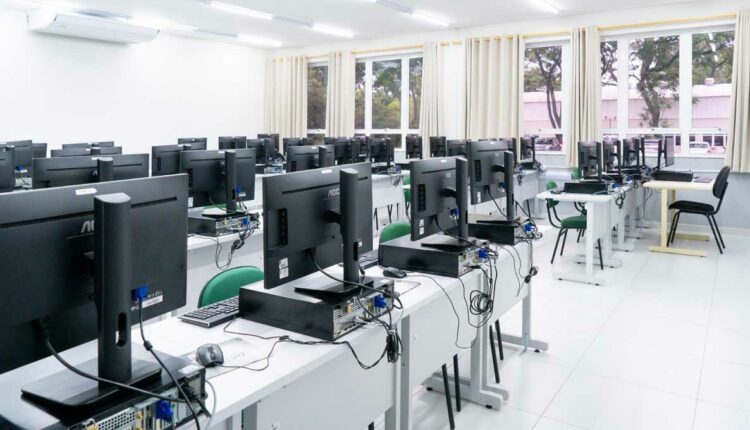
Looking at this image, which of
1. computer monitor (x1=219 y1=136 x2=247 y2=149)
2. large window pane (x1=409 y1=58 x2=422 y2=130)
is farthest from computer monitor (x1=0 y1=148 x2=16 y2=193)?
large window pane (x1=409 y1=58 x2=422 y2=130)

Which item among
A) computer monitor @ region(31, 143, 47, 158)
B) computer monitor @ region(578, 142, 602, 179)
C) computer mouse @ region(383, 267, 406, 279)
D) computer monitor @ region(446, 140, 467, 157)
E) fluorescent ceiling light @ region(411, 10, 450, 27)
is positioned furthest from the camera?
fluorescent ceiling light @ region(411, 10, 450, 27)

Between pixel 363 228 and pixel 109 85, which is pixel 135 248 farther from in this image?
pixel 109 85

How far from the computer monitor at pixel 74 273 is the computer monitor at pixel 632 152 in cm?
677

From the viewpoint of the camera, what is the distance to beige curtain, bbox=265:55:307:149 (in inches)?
451

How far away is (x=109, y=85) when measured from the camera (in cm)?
943

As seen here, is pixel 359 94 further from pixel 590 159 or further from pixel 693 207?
pixel 693 207

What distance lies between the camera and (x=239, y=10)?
26.9ft

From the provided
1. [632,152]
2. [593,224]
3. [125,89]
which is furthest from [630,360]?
[125,89]

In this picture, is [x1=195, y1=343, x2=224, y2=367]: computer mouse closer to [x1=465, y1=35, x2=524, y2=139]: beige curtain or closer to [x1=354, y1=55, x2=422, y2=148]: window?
[x1=465, y1=35, x2=524, y2=139]: beige curtain

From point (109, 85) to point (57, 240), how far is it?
928 centimetres

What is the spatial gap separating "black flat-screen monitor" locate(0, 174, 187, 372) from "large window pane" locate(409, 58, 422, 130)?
911 centimetres

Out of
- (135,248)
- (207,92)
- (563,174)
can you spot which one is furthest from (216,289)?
(207,92)

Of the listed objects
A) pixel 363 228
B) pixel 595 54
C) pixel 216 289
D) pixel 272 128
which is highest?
pixel 595 54

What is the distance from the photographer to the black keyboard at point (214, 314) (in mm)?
1931
